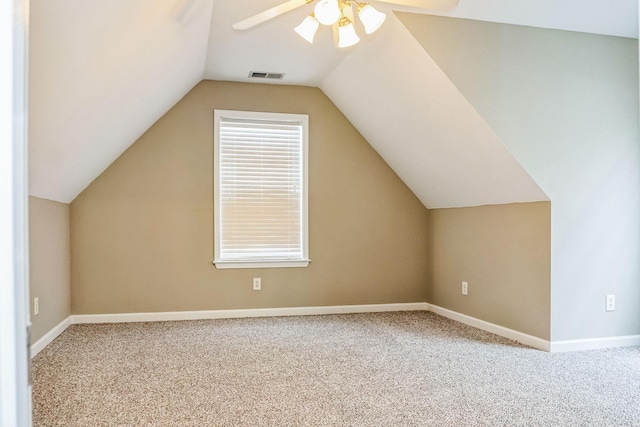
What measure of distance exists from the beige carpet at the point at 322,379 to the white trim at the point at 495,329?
0.35 ft

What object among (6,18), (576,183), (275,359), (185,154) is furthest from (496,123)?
(6,18)

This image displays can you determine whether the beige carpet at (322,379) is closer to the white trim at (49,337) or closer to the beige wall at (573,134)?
the white trim at (49,337)

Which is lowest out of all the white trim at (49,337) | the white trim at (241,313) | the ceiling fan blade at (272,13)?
the white trim at (241,313)

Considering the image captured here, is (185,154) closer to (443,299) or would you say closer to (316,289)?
(316,289)

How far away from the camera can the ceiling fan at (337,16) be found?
2.25m

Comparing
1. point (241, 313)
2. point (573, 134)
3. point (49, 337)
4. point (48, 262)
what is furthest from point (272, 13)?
point (241, 313)

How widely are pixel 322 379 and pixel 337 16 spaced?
6.36 feet

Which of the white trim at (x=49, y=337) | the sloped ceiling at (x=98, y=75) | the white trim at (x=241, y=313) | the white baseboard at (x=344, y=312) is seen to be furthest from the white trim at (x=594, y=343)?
the white trim at (x=49, y=337)

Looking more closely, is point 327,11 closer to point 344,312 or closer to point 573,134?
point 573,134

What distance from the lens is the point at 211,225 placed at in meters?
4.45

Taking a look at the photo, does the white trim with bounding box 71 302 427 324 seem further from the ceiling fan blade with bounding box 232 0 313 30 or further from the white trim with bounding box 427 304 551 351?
the ceiling fan blade with bounding box 232 0 313 30

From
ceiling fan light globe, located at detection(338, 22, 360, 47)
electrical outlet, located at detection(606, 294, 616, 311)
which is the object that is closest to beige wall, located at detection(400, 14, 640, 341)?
electrical outlet, located at detection(606, 294, 616, 311)

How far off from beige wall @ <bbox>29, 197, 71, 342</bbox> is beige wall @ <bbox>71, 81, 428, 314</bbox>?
185 millimetres

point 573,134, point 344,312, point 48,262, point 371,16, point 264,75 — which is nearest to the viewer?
point 371,16
